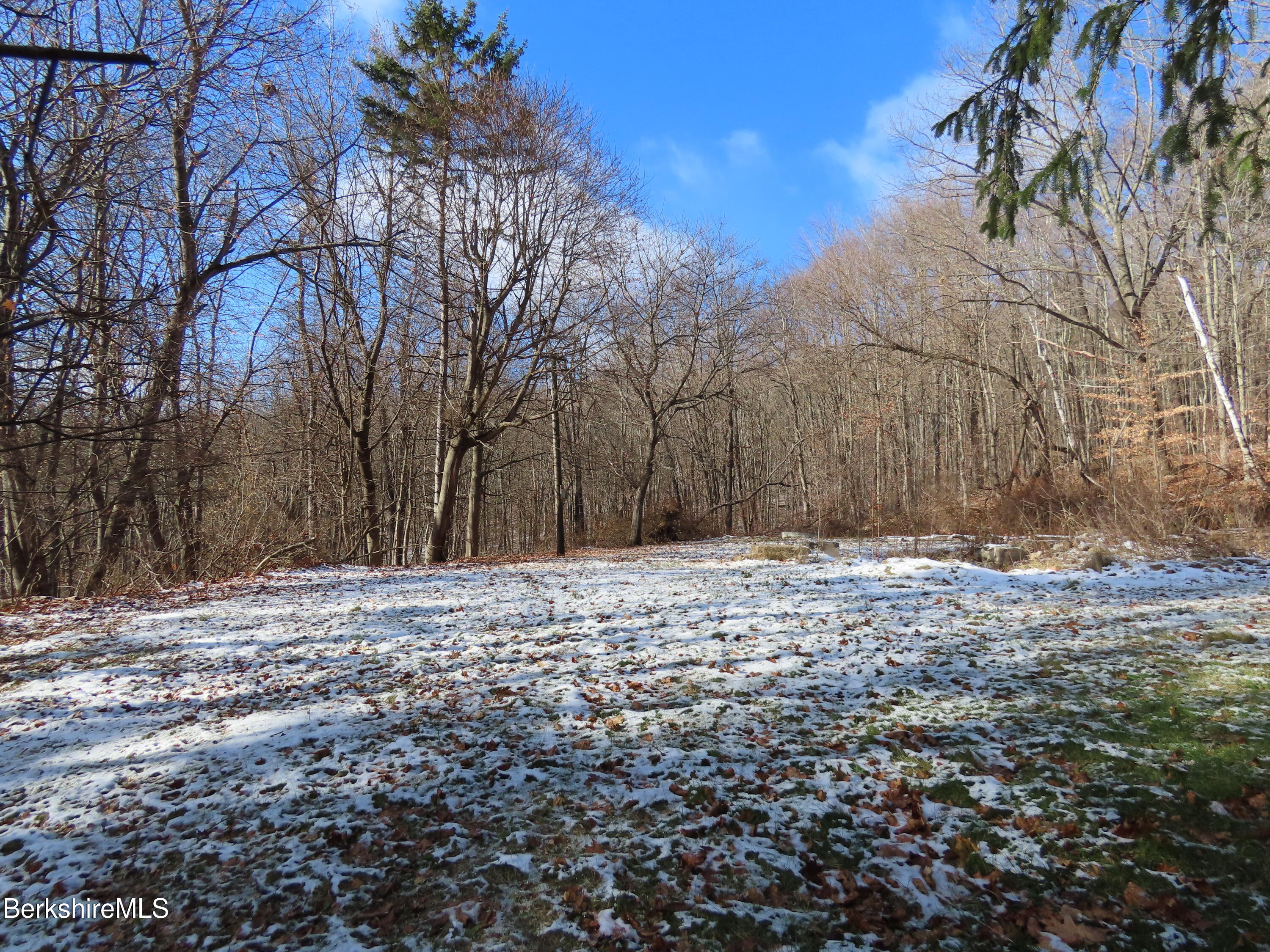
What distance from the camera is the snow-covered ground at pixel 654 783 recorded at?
7.88 ft

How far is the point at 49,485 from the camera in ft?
30.1

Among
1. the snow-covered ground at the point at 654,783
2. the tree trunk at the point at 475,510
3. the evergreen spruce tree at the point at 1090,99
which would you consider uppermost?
the evergreen spruce tree at the point at 1090,99

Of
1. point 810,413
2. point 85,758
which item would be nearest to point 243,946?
point 85,758

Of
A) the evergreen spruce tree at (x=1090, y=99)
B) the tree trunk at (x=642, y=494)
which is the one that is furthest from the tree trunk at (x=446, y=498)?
the evergreen spruce tree at (x=1090, y=99)

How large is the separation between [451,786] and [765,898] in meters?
1.77

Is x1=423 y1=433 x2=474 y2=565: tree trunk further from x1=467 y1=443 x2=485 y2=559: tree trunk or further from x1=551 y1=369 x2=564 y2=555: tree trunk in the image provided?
x1=551 y1=369 x2=564 y2=555: tree trunk

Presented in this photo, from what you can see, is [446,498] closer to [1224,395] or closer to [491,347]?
[491,347]

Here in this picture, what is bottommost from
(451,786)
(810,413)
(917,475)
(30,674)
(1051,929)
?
(1051,929)

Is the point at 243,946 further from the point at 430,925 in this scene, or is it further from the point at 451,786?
the point at 451,786

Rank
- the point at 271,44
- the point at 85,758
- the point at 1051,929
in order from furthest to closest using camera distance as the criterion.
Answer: the point at 271,44
the point at 85,758
the point at 1051,929

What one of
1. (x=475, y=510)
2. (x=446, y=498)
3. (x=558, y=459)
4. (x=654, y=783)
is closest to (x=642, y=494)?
(x=558, y=459)

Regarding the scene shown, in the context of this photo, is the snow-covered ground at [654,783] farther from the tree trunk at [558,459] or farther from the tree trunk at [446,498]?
the tree trunk at [558,459]

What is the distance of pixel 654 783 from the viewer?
3420 mm

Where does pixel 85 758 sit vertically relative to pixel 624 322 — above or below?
below
